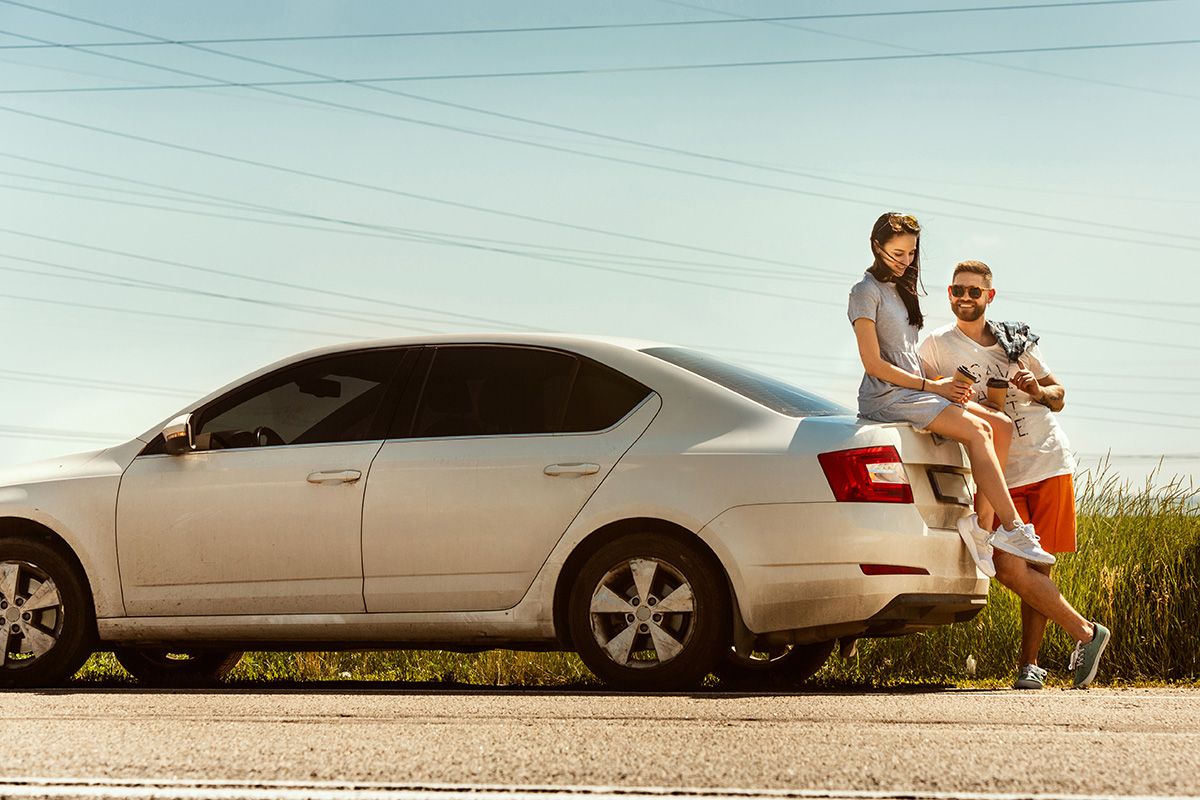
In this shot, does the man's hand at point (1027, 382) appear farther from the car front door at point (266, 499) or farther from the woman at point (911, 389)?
the car front door at point (266, 499)

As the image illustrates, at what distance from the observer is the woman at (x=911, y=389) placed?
758cm

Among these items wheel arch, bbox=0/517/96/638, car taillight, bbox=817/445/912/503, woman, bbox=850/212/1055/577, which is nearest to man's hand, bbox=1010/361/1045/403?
woman, bbox=850/212/1055/577

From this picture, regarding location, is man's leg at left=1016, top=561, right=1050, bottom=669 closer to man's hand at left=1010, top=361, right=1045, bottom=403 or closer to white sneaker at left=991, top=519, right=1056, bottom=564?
white sneaker at left=991, top=519, right=1056, bottom=564

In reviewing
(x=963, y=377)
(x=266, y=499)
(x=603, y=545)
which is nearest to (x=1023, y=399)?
(x=963, y=377)

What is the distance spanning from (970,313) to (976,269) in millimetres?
243

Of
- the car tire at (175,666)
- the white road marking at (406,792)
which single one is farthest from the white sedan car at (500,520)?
the white road marking at (406,792)

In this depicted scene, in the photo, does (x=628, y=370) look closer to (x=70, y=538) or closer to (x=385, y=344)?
(x=385, y=344)

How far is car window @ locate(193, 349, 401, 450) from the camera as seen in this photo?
7.86 m

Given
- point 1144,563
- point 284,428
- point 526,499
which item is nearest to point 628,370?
point 526,499

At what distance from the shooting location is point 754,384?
7.61 m

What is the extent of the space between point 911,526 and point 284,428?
311 centimetres

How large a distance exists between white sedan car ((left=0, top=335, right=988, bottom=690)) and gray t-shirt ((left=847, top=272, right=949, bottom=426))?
376 mm

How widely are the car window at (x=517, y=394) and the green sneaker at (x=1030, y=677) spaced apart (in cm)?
263

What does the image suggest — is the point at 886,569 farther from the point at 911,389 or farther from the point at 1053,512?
the point at 1053,512
